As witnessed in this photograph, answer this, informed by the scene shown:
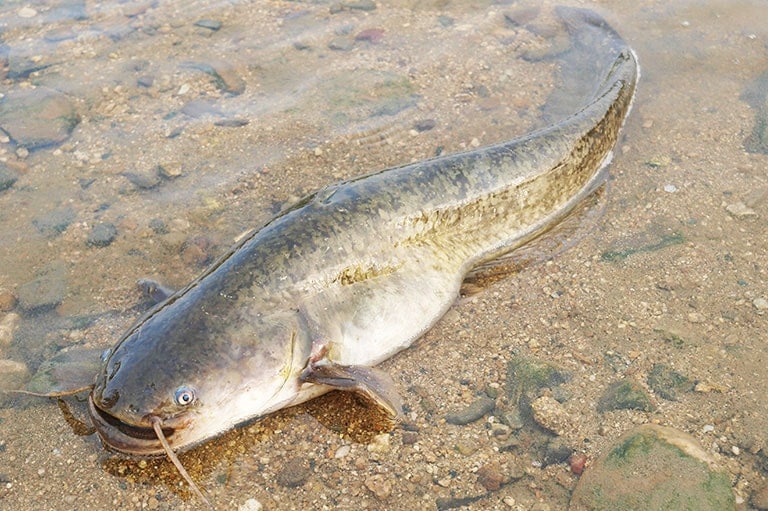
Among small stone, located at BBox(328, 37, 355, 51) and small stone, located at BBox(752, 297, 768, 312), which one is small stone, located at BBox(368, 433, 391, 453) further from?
small stone, located at BBox(328, 37, 355, 51)

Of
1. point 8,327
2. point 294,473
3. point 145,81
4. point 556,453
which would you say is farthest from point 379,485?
point 145,81

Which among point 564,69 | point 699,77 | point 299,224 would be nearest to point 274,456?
point 299,224

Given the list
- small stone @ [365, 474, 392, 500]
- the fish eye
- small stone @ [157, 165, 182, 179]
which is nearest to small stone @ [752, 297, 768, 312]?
small stone @ [365, 474, 392, 500]

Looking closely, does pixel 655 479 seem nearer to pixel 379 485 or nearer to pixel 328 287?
pixel 379 485

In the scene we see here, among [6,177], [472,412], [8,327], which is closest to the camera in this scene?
[472,412]

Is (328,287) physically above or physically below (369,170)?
above

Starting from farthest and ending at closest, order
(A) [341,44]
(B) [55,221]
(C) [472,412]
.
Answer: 1. (A) [341,44]
2. (B) [55,221]
3. (C) [472,412]

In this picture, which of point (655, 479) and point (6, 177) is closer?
point (655, 479)

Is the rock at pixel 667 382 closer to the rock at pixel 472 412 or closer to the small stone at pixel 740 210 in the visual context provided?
the rock at pixel 472 412
